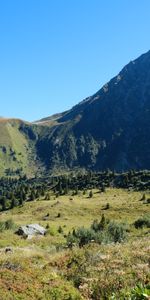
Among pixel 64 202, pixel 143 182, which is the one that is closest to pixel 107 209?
pixel 64 202

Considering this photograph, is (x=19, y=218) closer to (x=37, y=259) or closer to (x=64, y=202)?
(x=64, y=202)

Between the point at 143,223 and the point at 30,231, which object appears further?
the point at 30,231

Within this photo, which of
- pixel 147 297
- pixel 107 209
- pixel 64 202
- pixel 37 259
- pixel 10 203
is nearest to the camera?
pixel 147 297

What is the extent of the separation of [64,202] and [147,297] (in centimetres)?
11741

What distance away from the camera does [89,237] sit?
45.6 m

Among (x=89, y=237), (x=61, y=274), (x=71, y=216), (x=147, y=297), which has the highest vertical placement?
(x=147, y=297)

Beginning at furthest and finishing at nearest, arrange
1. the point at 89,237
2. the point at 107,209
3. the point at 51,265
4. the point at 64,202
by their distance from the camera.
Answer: the point at 64,202, the point at 107,209, the point at 89,237, the point at 51,265

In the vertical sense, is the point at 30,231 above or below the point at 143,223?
below

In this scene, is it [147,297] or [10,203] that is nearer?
[147,297]

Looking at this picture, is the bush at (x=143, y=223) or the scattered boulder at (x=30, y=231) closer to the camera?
the bush at (x=143, y=223)

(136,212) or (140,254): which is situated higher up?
(140,254)

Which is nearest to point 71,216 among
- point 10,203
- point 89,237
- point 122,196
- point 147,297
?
point 122,196

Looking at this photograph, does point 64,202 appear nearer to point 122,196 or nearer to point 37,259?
point 122,196

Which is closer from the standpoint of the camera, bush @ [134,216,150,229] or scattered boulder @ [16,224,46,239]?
bush @ [134,216,150,229]
